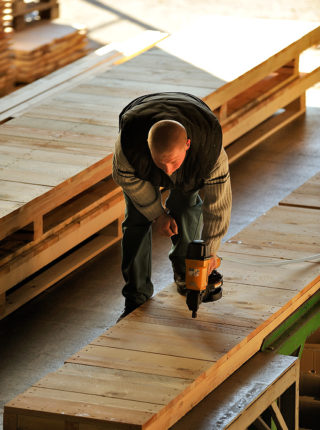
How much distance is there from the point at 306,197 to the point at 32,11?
6.45 metres

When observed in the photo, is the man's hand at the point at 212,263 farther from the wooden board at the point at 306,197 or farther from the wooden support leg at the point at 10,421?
the wooden board at the point at 306,197

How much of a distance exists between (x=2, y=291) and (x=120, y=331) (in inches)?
39.6

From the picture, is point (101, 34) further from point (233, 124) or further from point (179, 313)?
point (179, 313)

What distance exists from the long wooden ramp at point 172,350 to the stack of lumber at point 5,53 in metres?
5.13

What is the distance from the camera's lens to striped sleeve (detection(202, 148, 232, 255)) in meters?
4.88

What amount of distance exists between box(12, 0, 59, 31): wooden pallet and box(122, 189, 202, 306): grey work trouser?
6.79 meters

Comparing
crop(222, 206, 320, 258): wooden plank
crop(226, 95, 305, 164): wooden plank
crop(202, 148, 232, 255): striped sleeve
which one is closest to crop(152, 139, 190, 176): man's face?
crop(202, 148, 232, 255): striped sleeve

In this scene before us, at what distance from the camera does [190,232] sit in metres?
5.60

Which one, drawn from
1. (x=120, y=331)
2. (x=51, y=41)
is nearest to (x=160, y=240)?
(x=120, y=331)

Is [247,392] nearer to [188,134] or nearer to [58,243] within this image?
[188,134]

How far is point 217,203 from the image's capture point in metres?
4.91

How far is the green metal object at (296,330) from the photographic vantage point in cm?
541

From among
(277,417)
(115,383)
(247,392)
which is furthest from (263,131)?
(115,383)

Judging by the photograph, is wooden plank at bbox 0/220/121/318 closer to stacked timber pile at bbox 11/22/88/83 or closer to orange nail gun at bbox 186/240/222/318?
orange nail gun at bbox 186/240/222/318
